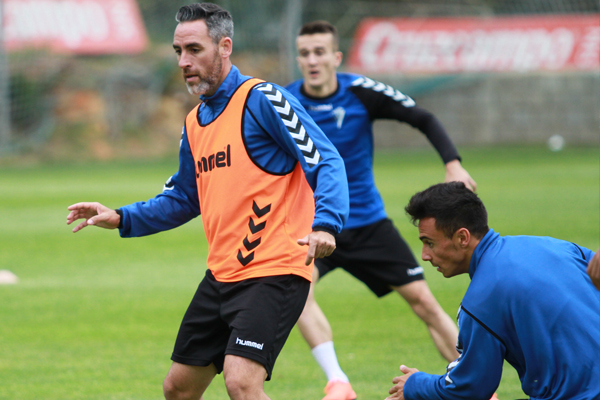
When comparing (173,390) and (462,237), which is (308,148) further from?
(173,390)

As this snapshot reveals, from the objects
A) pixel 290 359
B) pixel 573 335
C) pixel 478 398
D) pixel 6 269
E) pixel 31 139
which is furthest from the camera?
pixel 31 139

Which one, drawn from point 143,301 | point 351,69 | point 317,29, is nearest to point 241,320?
point 317,29

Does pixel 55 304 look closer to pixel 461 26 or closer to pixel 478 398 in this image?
pixel 478 398

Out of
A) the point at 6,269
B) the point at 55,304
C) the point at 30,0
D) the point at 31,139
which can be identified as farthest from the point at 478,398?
the point at 30,0

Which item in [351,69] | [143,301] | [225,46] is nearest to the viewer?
[225,46]

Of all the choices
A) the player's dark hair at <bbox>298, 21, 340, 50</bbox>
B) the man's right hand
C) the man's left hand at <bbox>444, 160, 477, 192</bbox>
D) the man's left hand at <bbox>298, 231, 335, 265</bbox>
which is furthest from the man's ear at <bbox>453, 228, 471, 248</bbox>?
the player's dark hair at <bbox>298, 21, 340, 50</bbox>

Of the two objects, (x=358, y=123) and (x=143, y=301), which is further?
(x=143, y=301)

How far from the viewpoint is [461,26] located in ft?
98.5

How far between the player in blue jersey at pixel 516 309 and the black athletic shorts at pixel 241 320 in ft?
2.61

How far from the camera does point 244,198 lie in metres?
3.92

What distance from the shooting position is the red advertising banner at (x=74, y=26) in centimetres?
2803

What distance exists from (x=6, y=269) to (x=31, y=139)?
17600 mm

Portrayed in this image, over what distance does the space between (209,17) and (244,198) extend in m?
0.92

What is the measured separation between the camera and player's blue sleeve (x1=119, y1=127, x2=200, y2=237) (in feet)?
14.4
